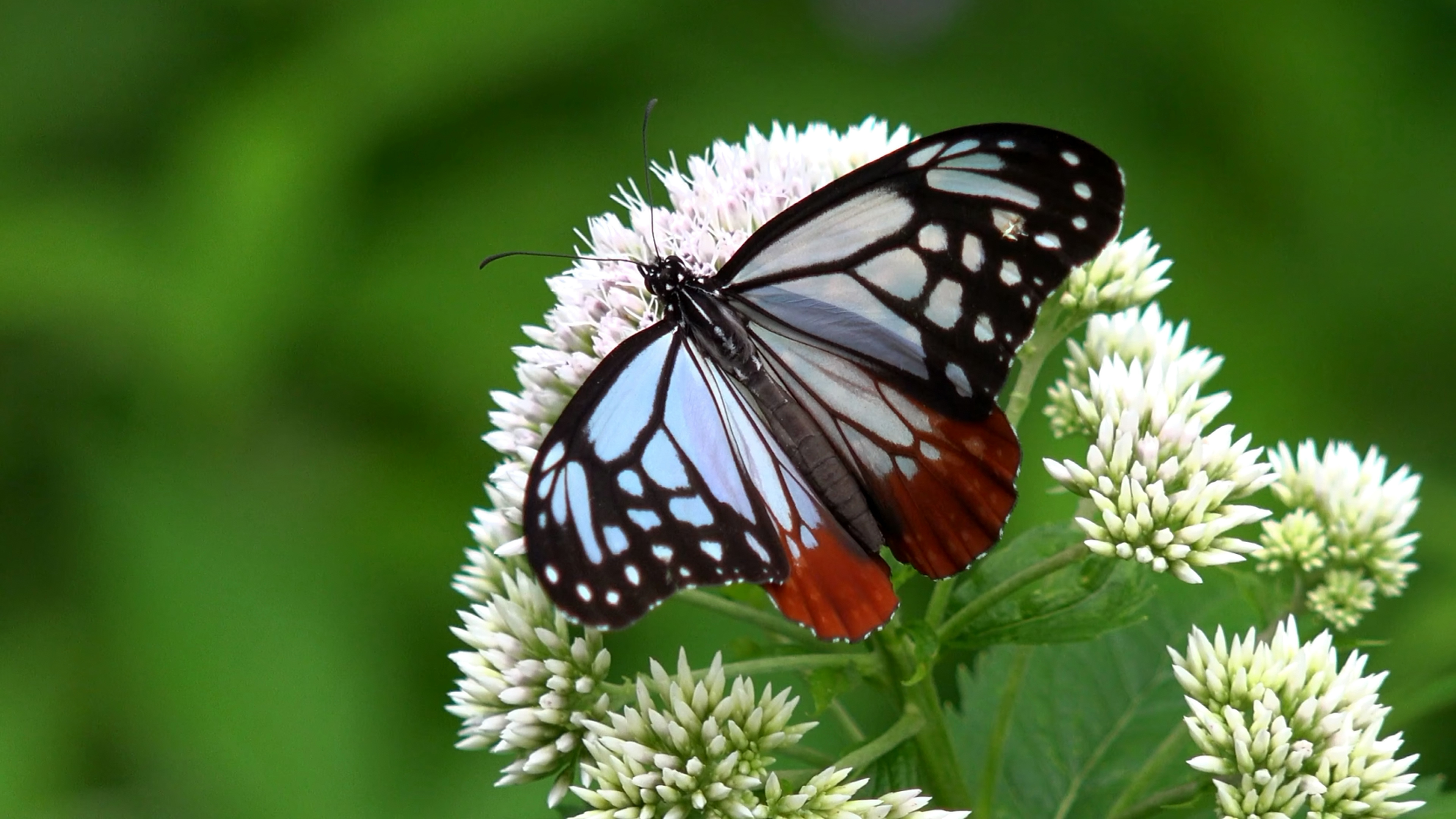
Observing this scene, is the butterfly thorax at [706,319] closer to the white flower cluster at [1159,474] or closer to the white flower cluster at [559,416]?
the white flower cluster at [559,416]

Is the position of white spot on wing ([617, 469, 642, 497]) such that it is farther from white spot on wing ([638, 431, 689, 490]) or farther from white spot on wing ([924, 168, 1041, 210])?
white spot on wing ([924, 168, 1041, 210])

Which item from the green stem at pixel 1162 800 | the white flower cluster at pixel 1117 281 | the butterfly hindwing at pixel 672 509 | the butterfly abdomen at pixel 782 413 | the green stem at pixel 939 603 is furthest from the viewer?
the white flower cluster at pixel 1117 281

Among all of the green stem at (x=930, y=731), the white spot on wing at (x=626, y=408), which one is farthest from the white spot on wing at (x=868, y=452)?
the white spot on wing at (x=626, y=408)

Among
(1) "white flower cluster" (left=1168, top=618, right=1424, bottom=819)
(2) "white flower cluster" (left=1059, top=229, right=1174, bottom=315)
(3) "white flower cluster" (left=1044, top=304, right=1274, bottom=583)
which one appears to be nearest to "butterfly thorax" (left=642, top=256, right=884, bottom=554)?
(3) "white flower cluster" (left=1044, top=304, right=1274, bottom=583)

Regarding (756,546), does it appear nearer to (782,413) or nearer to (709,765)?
(782,413)

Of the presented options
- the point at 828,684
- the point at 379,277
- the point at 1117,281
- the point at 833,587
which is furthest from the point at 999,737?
the point at 379,277

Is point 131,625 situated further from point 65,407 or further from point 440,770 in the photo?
point 440,770
